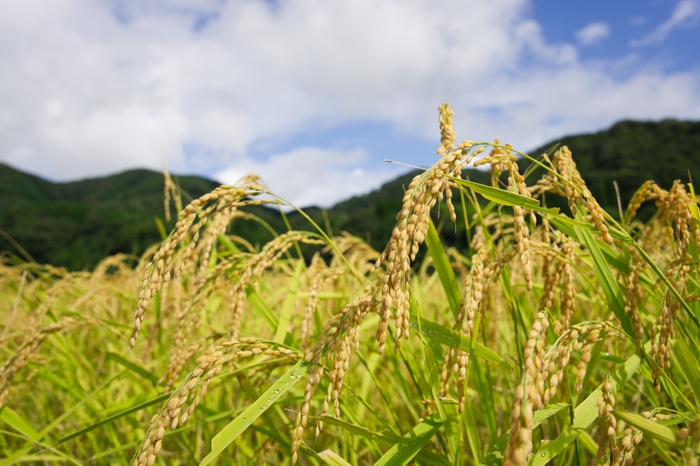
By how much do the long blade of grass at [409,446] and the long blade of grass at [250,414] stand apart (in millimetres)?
280

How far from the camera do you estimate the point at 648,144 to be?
30.5 m

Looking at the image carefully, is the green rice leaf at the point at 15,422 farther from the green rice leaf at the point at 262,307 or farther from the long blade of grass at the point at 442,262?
the long blade of grass at the point at 442,262

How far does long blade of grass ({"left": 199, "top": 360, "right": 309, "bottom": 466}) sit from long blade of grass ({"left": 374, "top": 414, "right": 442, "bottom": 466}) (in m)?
0.28

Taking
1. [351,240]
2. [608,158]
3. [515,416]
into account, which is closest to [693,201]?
[515,416]

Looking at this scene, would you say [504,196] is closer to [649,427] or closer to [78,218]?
[649,427]

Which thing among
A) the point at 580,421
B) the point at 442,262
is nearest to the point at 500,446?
the point at 580,421

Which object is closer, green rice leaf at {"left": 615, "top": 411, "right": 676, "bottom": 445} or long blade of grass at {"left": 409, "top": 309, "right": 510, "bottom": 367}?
green rice leaf at {"left": 615, "top": 411, "right": 676, "bottom": 445}

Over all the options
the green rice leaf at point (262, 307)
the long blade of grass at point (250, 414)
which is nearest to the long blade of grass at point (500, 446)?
→ the long blade of grass at point (250, 414)

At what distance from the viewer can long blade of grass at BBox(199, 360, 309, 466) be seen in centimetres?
88

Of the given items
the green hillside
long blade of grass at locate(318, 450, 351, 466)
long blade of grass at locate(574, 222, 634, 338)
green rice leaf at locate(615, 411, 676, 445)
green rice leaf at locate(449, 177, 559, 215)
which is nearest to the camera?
green rice leaf at locate(615, 411, 676, 445)

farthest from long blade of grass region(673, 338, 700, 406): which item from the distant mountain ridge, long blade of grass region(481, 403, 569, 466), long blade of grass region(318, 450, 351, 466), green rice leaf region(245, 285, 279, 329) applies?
the distant mountain ridge

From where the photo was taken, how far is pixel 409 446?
3.27ft

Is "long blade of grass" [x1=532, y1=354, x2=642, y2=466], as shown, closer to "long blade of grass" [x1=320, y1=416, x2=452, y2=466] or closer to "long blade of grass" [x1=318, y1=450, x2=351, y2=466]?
"long blade of grass" [x1=320, y1=416, x2=452, y2=466]

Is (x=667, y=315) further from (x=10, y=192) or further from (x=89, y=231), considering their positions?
(x=10, y=192)
